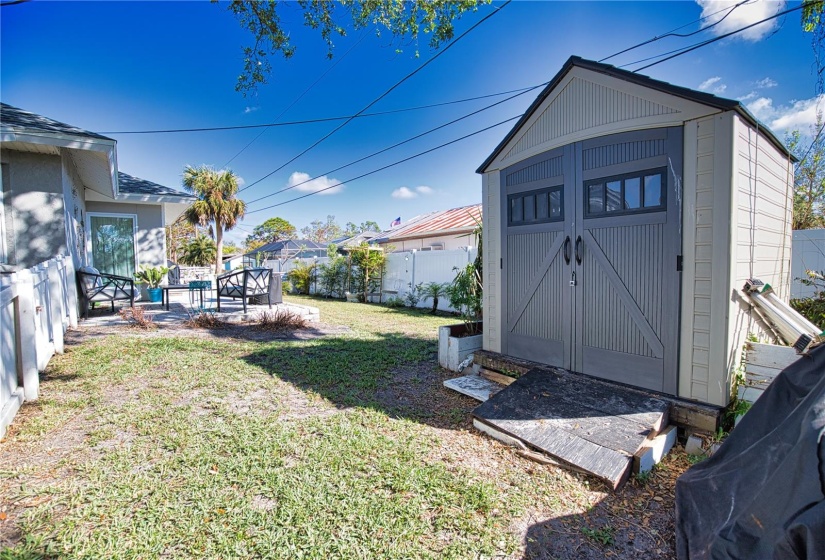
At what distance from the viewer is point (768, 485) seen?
1458mm

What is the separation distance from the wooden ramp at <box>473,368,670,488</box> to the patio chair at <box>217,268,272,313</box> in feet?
21.1

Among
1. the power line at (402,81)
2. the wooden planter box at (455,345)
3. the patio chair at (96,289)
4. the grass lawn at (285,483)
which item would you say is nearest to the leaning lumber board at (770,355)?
the grass lawn at (285,483)

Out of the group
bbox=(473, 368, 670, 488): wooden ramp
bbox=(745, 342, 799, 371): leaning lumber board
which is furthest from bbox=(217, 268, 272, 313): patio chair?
bbox=(745, 342, 799, 371): leaning lumber board

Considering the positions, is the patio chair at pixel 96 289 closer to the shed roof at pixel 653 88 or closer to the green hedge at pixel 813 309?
the shed roof at pixel 653 88

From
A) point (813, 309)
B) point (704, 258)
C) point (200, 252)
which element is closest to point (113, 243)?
point (704, 258)

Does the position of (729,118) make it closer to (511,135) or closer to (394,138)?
(511,135)

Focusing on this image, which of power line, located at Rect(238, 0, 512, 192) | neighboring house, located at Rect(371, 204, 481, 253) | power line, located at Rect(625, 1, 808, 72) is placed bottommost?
neighboring house, located at Rect(371, 204, 481, 253)

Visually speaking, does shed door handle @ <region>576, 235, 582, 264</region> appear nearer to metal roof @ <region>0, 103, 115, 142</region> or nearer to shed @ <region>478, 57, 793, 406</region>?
shed @ <region>478, 57, 793, 406</region>

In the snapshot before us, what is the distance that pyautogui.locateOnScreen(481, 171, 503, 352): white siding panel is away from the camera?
447cm

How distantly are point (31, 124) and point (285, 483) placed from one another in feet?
22.7

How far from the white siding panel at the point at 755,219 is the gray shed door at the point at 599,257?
364mm

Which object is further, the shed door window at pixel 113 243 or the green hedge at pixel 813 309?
the shed door window at pixel 113 243

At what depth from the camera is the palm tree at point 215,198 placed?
2239 cm

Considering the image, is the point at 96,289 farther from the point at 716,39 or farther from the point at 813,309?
the point at 716,39
